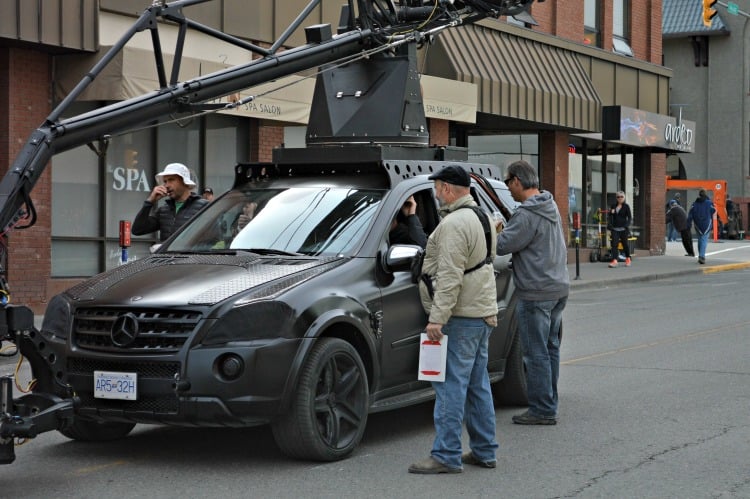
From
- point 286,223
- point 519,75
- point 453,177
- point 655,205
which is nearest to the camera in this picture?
point 453,177

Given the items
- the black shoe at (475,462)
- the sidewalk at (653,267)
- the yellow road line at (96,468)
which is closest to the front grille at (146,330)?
the yellow road line at (96,468)

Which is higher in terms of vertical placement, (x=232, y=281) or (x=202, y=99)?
(x=202, y=99)

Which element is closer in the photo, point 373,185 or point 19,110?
point 373,185

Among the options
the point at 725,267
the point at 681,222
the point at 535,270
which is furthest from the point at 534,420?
the point at 681,222

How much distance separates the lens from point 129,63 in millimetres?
17406

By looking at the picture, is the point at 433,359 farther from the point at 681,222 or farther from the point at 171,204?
the point at 681,222

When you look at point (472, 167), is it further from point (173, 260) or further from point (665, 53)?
point (665, 53)

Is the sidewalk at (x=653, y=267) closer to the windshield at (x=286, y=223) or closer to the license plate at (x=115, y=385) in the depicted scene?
the windshield at (x=286, y=223)

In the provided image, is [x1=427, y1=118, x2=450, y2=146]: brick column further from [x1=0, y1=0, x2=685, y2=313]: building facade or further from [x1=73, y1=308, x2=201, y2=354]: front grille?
[x1=73, y1=308, x2=201, y2=354]: front grille

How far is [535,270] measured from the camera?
877 cm

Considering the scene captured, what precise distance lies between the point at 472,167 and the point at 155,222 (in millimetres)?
2699

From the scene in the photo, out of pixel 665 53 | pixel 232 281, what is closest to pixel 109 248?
pixel 232 281

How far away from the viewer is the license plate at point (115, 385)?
23.2 ft

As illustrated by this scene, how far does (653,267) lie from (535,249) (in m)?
22.2
